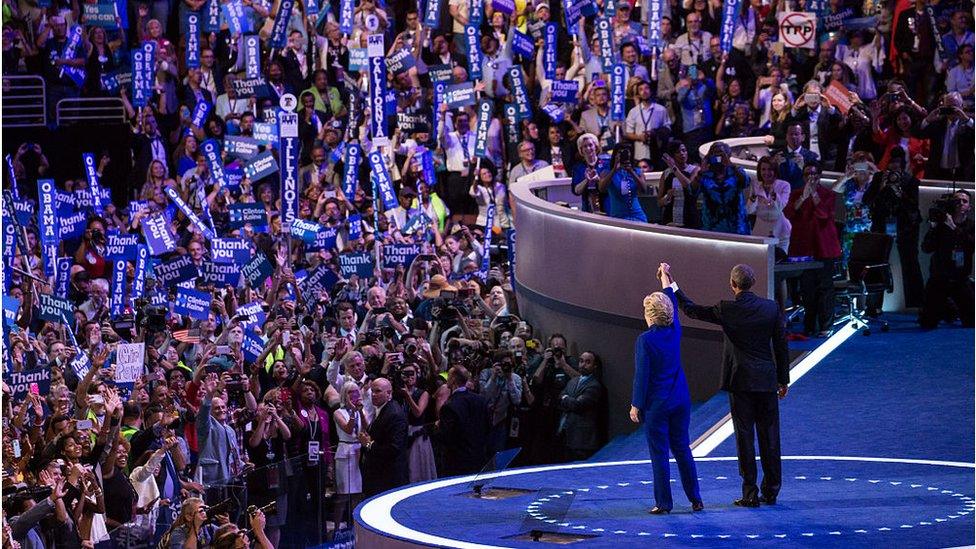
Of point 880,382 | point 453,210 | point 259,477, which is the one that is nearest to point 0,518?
point 259,477

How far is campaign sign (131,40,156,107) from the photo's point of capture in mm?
28109

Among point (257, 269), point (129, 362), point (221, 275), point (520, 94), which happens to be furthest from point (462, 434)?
point (520, 94)

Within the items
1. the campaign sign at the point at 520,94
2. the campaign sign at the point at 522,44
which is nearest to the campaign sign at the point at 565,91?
the campaign sign at the point at 520,94

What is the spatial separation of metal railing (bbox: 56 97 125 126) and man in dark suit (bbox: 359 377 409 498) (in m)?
12.5

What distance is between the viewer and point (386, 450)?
55.4ft

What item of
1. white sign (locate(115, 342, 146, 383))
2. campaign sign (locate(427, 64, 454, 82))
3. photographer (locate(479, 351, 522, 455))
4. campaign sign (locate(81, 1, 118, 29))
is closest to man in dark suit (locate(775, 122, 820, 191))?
photographer (locate(479, 351, 522, 455))

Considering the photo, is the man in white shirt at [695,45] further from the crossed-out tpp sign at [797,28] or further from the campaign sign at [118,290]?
the campaign sign at [118,290]

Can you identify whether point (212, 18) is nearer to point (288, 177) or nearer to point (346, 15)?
point (346, 15)

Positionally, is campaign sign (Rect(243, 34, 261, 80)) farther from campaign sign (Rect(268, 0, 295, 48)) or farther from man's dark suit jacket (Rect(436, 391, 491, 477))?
man's dark suit jacket (Rect(436, 391, 491, 477))

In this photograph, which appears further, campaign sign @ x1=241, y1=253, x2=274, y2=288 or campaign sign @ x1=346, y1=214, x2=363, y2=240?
campaign sign @ x1=346, y1=214, x2=363, y2=240

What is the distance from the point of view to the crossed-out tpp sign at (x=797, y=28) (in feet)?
82.8

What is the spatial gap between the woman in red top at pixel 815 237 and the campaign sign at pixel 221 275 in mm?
6087

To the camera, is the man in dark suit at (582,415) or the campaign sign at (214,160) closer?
the man in dark suit at (582,415)

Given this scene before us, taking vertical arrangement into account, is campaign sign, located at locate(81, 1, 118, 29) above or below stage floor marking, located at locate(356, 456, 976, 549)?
above
